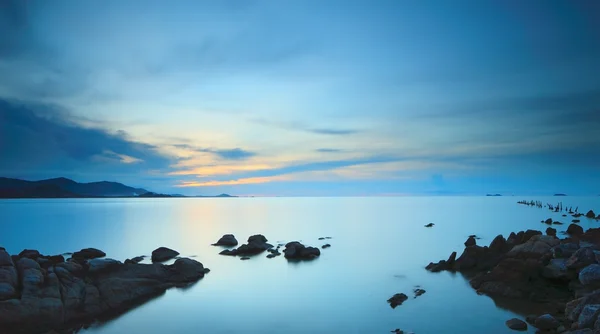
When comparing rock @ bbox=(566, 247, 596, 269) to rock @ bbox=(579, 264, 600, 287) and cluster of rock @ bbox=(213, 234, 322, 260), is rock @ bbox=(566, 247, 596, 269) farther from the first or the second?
cluster of rock @ bbox=(213, 234, 322, 260)

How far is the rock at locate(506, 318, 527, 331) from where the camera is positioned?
17.3 m

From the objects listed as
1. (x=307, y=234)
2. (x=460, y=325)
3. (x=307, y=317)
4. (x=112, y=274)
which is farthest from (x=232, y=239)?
(x=460, y=325)

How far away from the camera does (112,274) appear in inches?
926

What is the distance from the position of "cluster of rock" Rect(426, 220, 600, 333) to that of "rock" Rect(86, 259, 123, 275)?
22.6 metres

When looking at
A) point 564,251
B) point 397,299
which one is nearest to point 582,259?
point 564,251

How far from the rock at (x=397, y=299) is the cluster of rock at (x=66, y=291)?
14805 millimetres

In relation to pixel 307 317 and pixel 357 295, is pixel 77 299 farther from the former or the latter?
pixel 357 295

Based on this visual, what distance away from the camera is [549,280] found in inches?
891

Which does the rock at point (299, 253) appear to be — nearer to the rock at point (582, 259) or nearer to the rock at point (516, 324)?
the rock at point (582, 259)

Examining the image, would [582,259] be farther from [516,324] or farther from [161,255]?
[161,255]

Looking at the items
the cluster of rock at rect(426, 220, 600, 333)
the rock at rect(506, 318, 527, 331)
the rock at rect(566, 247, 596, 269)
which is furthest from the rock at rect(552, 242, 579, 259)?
the rock at rect(506, 318, 527, 331)

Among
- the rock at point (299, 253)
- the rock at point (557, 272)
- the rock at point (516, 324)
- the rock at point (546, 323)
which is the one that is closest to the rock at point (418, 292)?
the rock at point (516, 324)

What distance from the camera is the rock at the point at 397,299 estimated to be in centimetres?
2258

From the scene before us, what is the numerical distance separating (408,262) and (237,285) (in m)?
18.3
